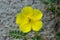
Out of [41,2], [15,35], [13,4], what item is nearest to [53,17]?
[41,2]

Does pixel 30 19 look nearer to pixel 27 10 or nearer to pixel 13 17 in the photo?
pixel 27 10

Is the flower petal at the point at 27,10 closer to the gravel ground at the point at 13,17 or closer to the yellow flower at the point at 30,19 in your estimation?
the yellow flower at the point at 30,19

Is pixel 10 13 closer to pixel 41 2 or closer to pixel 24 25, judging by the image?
pixel 41 2

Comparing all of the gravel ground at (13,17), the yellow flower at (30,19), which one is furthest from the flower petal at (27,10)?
the gravel ground at (13,17)

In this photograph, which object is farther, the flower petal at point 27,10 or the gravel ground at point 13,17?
the gravel ground at point 13,17

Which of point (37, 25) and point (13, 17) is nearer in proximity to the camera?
point (37, 25)

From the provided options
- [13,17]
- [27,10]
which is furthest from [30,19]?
[13,17]
